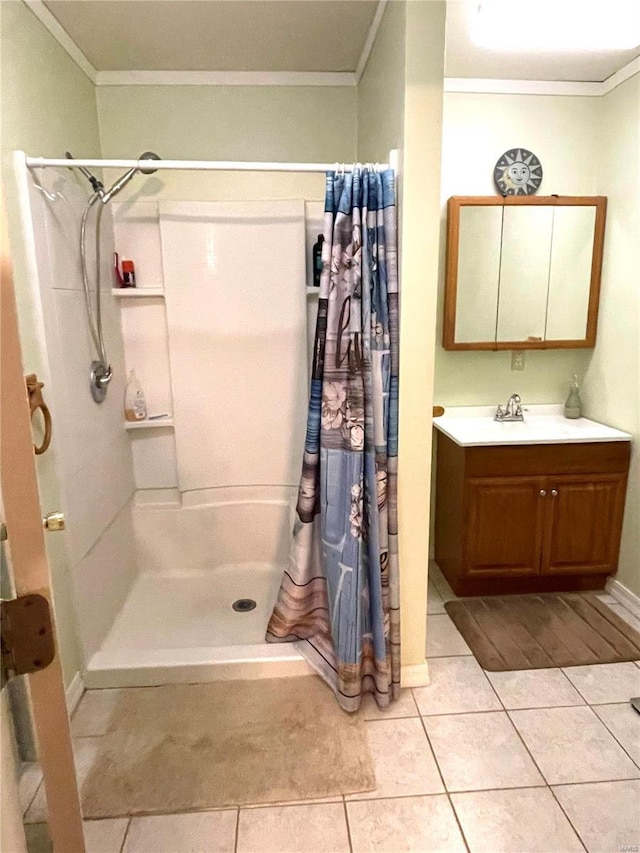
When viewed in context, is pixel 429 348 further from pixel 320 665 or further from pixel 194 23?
pixel 194 23

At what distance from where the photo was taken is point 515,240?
105 inches

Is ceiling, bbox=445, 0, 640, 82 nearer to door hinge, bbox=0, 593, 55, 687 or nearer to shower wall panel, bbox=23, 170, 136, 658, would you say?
shower wall panel, bbox=23, 170, 136, 658

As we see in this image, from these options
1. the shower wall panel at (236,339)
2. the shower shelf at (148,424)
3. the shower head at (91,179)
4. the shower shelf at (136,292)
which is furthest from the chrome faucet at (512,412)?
the shower head at (91,179)

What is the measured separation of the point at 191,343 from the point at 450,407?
1393 millimetres

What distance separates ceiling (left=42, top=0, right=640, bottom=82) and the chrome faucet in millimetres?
1539

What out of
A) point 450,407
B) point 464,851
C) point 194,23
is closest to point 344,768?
point 464,851

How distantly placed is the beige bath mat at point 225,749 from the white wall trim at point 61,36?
2459 mm

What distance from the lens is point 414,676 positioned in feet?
6.72

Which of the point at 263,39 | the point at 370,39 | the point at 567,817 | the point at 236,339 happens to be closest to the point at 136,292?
the point at 236,339

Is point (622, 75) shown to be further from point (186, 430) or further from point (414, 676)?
point (414, 676)

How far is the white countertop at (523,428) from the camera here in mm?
2453

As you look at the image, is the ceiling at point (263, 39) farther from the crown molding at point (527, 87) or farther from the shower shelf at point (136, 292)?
the shower shelf at point (136, 292)

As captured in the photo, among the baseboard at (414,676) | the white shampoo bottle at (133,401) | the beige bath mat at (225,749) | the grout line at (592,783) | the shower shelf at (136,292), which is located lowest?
the grout line at (592,783)

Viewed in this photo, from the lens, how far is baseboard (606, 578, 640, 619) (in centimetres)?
250
